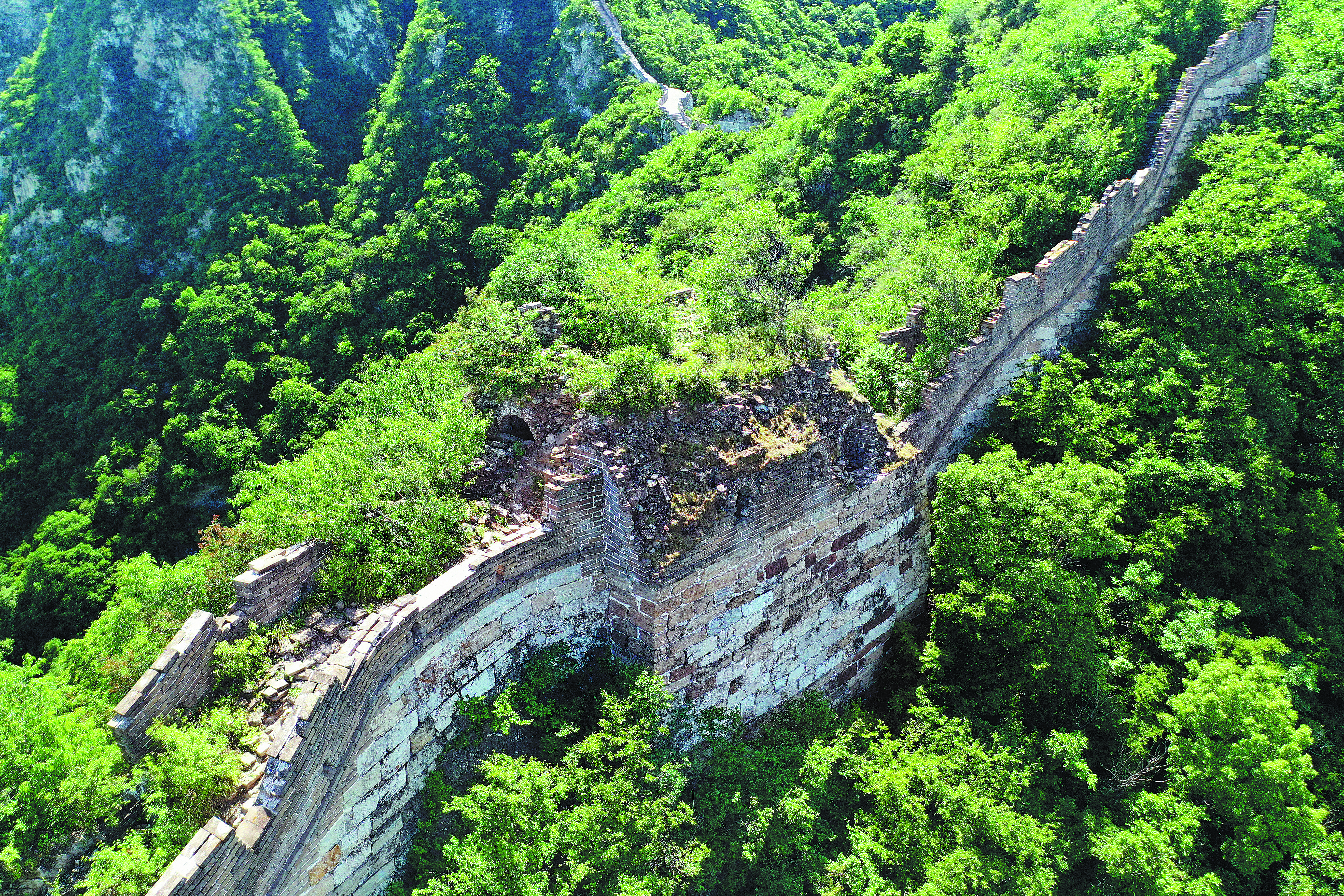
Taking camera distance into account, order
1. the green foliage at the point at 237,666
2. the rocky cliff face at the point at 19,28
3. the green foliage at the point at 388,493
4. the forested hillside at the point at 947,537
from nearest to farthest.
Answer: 1. the green foliage at the point at 237,666
2. the forested hillside at the point at 947,537
3. the green foliage at the point at 388,493
4. the rocky cliff face at the point at 19,28

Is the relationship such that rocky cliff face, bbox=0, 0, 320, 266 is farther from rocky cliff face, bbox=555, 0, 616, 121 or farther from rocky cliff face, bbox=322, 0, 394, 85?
rocky cliff face, bbox=555, 0, 616, 121

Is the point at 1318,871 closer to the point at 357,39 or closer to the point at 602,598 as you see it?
the point at 602,598

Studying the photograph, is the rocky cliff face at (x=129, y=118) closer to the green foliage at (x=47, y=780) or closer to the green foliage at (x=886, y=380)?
the green foliage at (x=47, y=780)

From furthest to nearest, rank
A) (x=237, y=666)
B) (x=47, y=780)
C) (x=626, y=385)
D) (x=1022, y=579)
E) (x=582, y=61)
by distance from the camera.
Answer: (x=582, y=61), (x=1022, y=579), (x=626, y=385), (x=237, y=666), (x=47, y=780)

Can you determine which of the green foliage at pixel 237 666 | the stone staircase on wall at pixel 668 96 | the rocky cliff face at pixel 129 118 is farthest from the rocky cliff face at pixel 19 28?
the green foliage at pixel 237 666

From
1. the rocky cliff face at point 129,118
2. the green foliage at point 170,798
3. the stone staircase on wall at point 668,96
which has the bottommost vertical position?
the green foliage at point 170,798

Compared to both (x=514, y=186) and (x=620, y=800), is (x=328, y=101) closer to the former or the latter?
(x=514, y=186)

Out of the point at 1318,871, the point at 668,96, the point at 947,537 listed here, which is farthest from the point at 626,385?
the point at 668,96

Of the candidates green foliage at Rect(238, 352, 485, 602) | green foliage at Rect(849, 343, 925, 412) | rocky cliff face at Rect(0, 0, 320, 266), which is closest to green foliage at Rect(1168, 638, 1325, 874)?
green foliage at Rect(849, 343, 925, 412)

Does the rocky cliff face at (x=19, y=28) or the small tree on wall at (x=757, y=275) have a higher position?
the rocky cliff face at (x=19, y=28)
